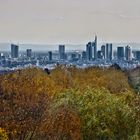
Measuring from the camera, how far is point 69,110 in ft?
132

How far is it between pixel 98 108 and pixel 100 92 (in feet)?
11.3

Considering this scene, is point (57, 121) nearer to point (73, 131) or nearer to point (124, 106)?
point (73, 131)

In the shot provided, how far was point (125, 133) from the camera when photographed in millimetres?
40094

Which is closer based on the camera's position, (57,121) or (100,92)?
(57,121)

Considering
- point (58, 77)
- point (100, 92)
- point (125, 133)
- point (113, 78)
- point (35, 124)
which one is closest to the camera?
point (35, 124)

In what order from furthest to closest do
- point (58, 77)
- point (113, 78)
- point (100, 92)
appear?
point (113, 78) < point (58, 77) < point (100, 92)

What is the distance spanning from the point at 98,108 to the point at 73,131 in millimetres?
4112

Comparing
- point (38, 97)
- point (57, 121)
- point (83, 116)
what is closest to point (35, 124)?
point (57, 121)

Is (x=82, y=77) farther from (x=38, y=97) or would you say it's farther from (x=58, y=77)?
(x=38, y=97)

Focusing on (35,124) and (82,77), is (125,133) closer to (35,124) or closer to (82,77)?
(35,124)

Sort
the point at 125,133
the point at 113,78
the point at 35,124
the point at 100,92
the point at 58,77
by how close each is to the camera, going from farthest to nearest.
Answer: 1. the point at 113,78
2. the point at 58,77
3. the point at 100,92
4. the point at 125,133
5. the point at 35,124

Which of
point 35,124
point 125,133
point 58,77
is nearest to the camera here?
point 35,124

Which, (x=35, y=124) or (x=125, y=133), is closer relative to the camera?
(x=35, y=124)

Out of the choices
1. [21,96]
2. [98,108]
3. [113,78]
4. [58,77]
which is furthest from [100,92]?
[113,78]
